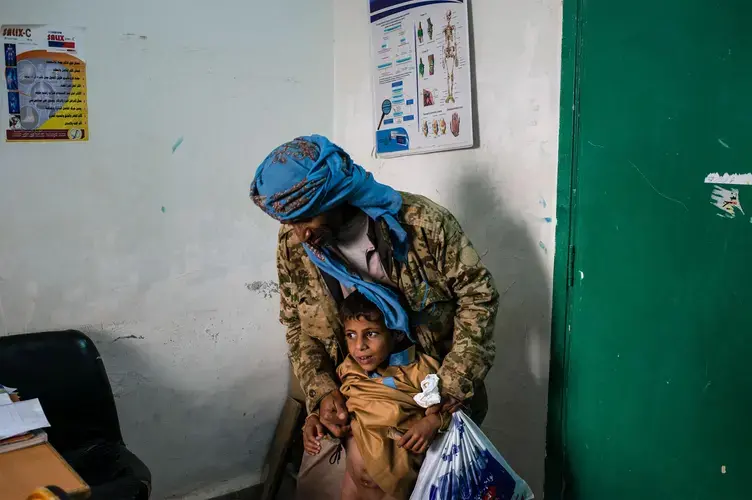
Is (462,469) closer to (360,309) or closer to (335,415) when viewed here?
(335,415)

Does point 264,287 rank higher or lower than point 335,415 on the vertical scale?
higher

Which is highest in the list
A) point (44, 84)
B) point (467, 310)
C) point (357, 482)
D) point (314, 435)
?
point (44, 84)

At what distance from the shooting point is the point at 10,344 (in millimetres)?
1885

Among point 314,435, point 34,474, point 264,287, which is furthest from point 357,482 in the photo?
point 264,287

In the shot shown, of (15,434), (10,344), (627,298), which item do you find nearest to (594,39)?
(627,298)

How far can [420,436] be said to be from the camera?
1490 mm

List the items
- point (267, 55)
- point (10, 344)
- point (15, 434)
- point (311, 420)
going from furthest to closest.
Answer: point (267, 55)
point (10, 344)
point (311, 420)
point (15, 434)

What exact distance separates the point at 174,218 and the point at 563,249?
144cm

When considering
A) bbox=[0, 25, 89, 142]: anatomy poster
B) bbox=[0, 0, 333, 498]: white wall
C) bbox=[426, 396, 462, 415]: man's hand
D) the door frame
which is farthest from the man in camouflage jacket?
bbox=[0, 25, 89, 142]: anatomy poster

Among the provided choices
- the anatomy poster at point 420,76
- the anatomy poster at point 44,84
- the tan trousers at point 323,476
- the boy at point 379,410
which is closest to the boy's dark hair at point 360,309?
the boy at point 379,410

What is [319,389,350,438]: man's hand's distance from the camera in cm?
162

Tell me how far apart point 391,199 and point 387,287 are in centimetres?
24

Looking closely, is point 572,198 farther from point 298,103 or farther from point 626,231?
point 298,103

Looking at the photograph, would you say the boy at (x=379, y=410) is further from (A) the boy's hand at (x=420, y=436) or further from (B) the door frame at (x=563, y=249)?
(B) the door frame at (x=563, y=249)
